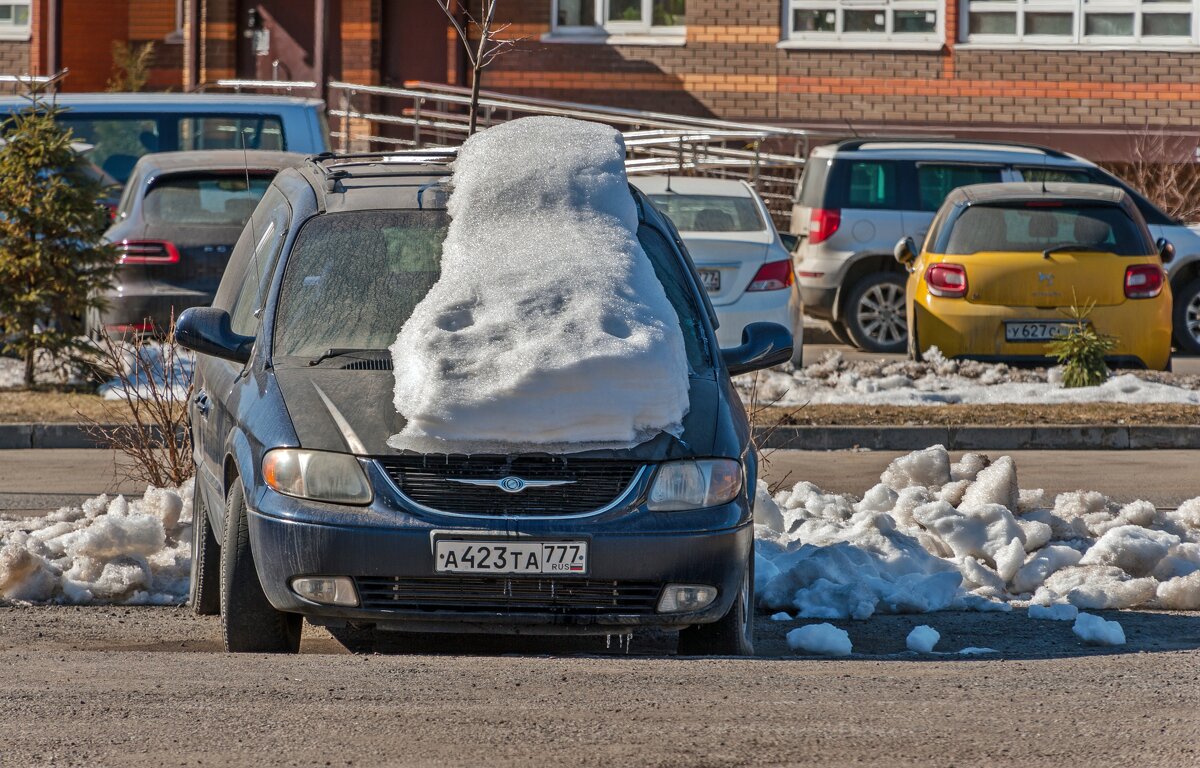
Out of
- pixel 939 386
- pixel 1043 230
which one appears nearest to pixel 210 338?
pixel 939 386

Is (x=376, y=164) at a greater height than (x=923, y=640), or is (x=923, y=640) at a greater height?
(x=376, y=164)

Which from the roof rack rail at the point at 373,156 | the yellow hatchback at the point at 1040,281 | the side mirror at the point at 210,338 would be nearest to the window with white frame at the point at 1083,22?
the yellow hatchback at the point at 1040,281

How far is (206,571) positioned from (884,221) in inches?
507

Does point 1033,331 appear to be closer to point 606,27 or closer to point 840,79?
point 840,79

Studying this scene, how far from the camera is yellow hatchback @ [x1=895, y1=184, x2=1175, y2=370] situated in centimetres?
1537

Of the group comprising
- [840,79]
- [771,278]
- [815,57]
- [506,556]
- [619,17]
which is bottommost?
[506,556]

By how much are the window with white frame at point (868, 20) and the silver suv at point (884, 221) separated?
8.58 metres

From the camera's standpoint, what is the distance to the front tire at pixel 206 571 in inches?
287

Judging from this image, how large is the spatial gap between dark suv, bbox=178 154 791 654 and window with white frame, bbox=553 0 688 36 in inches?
868

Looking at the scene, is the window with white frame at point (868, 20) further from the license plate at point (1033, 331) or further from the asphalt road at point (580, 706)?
the asphalt road at point (580, 706)

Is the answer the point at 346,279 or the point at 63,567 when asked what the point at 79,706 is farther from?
the point at 63,567

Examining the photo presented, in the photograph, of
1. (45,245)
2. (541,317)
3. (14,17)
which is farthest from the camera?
(14,17)

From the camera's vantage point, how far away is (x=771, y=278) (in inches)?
619

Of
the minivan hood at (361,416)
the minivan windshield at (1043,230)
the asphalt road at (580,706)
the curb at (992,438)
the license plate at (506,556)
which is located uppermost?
the minivan windshield at (1043,230)
